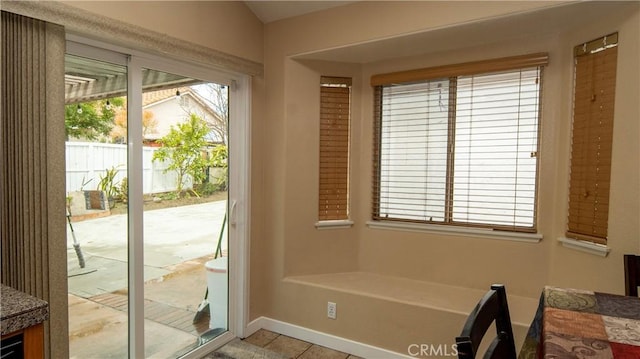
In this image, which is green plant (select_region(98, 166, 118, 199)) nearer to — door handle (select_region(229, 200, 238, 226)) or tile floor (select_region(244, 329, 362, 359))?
door handle (select_region(229, 200, 238, 226))

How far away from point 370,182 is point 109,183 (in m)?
1.89

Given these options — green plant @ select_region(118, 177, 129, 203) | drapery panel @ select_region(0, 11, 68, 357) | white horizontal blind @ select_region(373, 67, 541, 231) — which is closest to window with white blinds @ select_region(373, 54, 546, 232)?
white horizontal blind @ select_region(373, 67, 541, 231)

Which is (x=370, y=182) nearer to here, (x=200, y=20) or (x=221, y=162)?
(x=221, y=162)

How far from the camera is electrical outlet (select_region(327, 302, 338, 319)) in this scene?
263 cm

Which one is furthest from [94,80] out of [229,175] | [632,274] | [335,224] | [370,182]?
[632,274]

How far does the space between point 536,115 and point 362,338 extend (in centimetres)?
196

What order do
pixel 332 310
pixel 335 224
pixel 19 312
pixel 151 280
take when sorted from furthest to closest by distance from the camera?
pixel 335 224, pixel 332 310, pixel 151 280, pixel 19 312

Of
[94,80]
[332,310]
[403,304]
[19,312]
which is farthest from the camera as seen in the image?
[332,310]

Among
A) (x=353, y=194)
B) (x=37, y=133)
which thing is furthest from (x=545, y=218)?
(x=37, y=133)

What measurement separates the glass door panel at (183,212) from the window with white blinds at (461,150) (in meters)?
1.31

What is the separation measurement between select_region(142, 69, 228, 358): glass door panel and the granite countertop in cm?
114

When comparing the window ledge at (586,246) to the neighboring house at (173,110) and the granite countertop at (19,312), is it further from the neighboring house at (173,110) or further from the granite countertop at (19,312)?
the granite countertop at (19,312)

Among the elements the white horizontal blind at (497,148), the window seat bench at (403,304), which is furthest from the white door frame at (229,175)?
the white horizontal blind at (497,148)

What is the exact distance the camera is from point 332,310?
2646 mm
